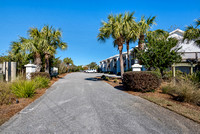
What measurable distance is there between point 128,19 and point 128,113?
10.1 metres

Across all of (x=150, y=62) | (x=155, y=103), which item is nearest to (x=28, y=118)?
(x=155, y=103)

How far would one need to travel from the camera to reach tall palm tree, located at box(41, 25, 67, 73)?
1327cm

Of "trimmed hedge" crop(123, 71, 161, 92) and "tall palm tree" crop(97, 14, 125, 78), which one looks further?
"tall palm tree" crop(97, 14, 125, 78)

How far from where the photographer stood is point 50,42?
46.8 ft

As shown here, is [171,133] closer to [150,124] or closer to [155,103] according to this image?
[150,124]

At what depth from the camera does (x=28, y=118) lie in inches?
134

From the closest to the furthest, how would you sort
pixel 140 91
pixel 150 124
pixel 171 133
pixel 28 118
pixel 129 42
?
1. pixel 171 133
2. pixel 150 124
3. pixel 28 118
4. pixel 140 91
5. pixel 129 42

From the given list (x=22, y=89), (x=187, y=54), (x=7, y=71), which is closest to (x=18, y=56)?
(x=7, y=71)

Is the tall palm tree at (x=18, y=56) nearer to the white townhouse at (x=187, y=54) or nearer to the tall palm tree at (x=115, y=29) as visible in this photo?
the tall palm tree at (x=115, y=29)

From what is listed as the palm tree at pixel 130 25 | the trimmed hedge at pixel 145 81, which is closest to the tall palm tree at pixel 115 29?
the palm tree at pixel 130 25

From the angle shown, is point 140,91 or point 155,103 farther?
point 140,91

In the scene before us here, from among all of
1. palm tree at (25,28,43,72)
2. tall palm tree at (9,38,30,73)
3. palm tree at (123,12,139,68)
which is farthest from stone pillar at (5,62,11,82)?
palm tree at (123,12,139,68)

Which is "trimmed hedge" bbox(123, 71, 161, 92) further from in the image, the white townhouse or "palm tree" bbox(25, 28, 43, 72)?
"palm tree" bbox(25, 28, 43, 72)

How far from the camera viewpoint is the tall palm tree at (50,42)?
13.3 m
